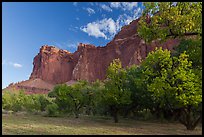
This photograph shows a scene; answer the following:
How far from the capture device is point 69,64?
149 metres

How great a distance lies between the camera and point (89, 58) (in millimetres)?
136000

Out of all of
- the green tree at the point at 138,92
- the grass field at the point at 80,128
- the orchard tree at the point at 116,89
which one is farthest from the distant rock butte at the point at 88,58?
the grass field at the point at 80,128

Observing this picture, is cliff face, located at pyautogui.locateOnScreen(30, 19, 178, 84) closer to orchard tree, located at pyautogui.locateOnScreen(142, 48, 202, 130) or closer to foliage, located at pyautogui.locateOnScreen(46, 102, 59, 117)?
foliage, located at pyautogui.locateOnScreen(46, 102, 59, 117)

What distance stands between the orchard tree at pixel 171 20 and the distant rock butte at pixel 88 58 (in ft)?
293

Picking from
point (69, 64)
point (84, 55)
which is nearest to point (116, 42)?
point (84, 55)

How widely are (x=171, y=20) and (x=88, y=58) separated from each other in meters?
126

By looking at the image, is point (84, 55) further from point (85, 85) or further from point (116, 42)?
point (85, 85)

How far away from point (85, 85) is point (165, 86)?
27.8m

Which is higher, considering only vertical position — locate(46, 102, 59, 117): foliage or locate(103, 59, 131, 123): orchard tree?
locate(103, 59, 131, 123): orchard tree

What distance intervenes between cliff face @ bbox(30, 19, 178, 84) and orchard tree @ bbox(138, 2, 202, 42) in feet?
291

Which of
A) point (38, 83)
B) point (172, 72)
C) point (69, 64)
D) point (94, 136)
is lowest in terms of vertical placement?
point (94, 136)

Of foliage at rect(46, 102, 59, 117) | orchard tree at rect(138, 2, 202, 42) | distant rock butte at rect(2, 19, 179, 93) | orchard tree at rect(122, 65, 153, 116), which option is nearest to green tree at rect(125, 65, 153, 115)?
orchard tree at rect(122, 65, 153, 116)

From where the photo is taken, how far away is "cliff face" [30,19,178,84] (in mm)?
115500

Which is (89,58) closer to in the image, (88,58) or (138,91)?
(88,58)
